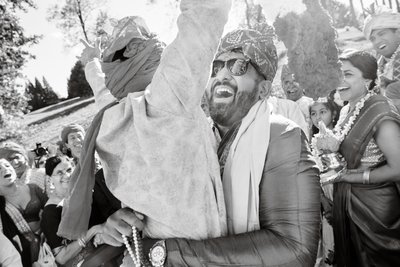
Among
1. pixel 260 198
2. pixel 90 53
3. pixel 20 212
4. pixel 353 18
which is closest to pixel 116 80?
pixel 260 198

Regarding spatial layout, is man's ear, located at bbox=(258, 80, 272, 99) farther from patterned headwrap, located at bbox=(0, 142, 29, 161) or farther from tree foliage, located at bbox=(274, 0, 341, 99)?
tree foliage, located at bbox=(274, 0, 341, 99)

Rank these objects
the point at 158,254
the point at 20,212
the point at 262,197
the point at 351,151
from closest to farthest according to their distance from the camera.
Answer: the point at 158,254, the point at 262,197, the point at 351,151, the point at 20,212

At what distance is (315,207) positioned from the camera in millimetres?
1654

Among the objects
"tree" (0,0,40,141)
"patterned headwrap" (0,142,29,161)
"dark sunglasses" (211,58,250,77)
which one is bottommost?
"patterned headwrap" (0,142,29,161)

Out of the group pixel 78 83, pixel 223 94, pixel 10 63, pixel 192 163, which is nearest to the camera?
pixel 192 163

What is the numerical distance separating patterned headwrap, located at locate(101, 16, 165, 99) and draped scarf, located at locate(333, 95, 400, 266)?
72.0 inches

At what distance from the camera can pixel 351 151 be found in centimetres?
292

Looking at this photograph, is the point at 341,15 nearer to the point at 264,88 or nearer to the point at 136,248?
the point at 264,88

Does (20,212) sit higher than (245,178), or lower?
lower

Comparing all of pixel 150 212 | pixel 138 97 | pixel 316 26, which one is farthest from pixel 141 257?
pixel 316 26

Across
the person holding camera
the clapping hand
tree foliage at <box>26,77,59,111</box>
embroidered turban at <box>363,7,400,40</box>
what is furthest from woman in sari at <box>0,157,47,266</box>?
tree foliage at <box>26,77,59,111</box>

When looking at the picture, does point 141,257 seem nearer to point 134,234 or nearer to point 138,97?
point 134,234

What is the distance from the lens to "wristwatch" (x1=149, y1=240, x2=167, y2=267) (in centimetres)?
153

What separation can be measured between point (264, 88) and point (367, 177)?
4.38 ft
